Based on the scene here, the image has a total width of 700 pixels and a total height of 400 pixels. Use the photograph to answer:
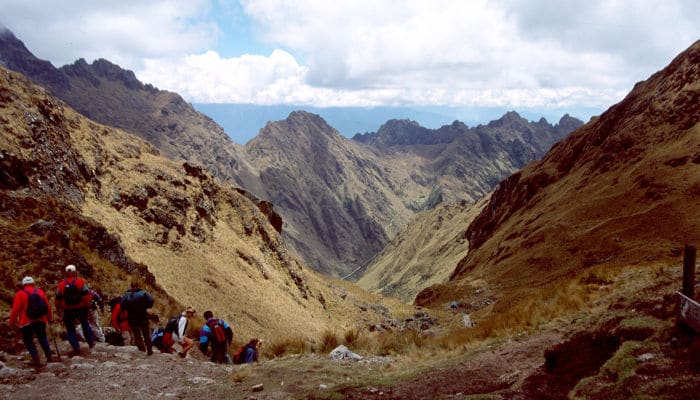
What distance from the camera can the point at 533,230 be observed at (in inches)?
2434

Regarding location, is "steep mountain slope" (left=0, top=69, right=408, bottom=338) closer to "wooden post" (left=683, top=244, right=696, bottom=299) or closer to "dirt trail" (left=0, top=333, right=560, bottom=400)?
"dirt trail" (left=0, top=333, right=560, bottom=400)

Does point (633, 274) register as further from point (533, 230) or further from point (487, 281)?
point (533, 230)

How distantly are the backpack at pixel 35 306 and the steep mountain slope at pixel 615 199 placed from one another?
1021 inches

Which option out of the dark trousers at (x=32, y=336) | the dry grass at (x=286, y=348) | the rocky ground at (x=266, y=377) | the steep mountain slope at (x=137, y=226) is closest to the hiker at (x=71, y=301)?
the rocky ground at (x=266, y=377)

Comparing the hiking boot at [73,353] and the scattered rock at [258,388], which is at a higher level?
the hiking boot at [73,353]

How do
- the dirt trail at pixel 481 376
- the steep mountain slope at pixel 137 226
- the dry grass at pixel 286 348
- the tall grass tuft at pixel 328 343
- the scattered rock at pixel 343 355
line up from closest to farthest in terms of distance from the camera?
the dirt trail at pixel 481 376, the scattered rock at pixel 343 355, the tall grass tuft at pixel 328 343, the dry grass at pixel 286 348, the steep mountain slope at pixel 137 226

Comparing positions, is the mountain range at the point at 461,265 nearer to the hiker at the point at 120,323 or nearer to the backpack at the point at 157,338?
the backpack at the point at 157,338

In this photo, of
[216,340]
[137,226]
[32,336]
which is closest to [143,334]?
[216,340]

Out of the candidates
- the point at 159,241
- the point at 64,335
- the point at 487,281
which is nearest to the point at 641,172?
the point at 487,281

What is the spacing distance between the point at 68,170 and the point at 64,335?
85.0 ft

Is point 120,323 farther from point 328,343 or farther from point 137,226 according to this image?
point 137,226

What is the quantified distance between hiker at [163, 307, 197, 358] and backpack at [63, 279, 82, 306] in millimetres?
3643

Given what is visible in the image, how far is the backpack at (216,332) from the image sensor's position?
48.8ft

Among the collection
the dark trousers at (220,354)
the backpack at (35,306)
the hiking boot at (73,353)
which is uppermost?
the backpack at (35,306)
